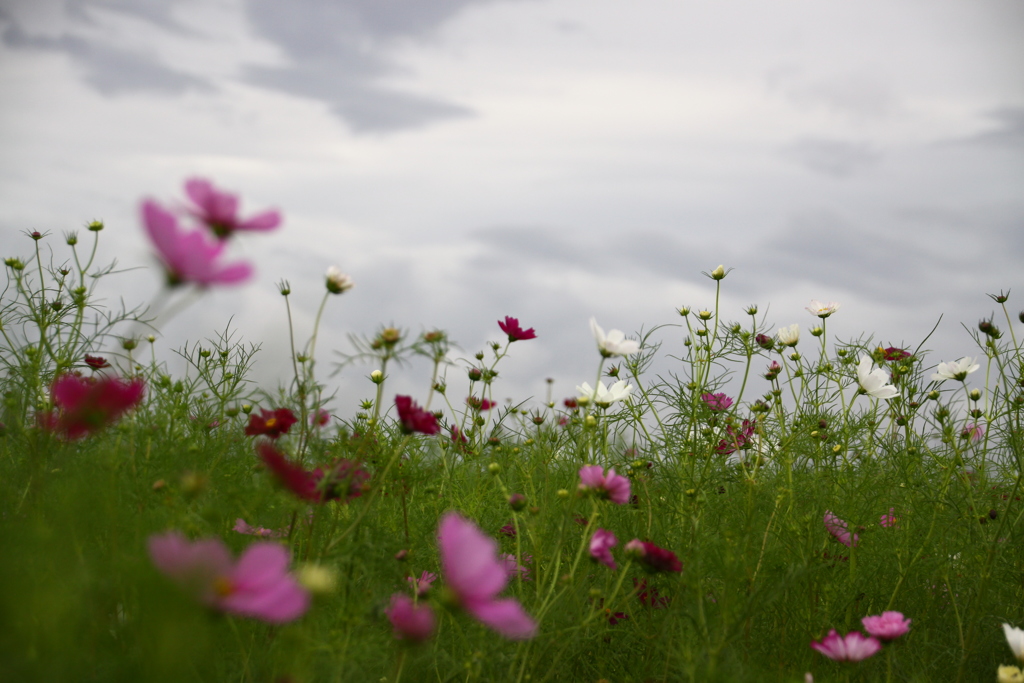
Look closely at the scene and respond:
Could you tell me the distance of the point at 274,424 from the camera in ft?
4.13

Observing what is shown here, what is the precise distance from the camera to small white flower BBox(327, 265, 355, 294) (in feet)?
3.78

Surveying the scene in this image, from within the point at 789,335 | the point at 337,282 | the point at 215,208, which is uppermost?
the point at 789,335

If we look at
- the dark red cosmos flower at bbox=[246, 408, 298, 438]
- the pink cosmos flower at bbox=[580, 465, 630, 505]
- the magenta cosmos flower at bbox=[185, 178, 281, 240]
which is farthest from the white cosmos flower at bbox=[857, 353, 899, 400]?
the magenta cosmos flower at bbox=[185, 178, 281, 240]

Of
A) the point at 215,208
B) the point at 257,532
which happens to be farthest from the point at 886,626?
the point at 215,208

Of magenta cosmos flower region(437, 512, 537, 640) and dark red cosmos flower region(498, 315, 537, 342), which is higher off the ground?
dark red cosmos flower region(498, 315, 537, 342)

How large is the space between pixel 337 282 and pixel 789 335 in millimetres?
1575

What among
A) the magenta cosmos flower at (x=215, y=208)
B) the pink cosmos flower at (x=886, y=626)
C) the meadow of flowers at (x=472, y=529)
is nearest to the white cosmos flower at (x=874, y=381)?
the meadow of flowers at (x=472, y=529)

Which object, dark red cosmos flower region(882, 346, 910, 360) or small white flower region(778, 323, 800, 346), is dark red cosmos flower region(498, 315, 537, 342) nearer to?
small white flower region(778, 323, 800, 346)

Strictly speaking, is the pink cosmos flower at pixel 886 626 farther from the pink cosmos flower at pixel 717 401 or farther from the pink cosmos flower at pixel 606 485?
the pink cosmos flower at pixel 717 401

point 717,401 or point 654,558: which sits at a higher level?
point 717,401

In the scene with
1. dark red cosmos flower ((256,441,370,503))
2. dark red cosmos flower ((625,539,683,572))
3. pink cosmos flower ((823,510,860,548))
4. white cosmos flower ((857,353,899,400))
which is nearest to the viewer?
dark red cosmos flower ((256,441,370,503))

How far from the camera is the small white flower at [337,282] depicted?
1152 mm

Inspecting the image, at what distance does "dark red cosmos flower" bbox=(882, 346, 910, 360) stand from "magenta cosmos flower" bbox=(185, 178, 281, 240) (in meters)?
2.27

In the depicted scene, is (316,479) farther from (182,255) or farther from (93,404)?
(182,255)
